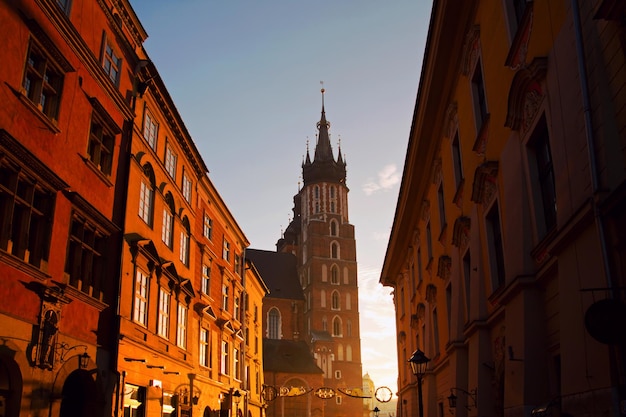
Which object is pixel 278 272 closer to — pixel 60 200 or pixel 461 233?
pixel 461 233

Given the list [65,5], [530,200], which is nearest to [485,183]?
[530,200]

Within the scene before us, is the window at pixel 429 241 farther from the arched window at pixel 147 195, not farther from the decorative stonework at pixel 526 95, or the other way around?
the decorative stonework at pixel 526 95

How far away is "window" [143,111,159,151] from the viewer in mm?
19719

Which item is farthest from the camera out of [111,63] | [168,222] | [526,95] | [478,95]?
[168,222]

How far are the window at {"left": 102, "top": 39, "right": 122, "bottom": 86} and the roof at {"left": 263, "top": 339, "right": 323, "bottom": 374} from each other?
166 ft

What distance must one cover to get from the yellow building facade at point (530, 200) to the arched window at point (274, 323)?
63976 mm

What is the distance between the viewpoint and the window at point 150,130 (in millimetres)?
19719

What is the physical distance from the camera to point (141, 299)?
Result: 18453 millimetres

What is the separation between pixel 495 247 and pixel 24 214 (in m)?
9.47

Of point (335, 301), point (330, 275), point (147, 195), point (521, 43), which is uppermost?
point (330, 275)

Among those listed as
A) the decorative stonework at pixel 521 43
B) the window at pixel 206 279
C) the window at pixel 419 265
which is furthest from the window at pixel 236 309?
the decorative stonework at pixel 521 43

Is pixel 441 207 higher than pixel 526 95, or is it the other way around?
pixel 441 207

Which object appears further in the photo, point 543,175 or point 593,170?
point 543,175

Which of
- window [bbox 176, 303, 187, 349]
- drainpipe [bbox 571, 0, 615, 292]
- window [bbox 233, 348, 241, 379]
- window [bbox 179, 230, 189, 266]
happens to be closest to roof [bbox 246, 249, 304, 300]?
window [bbox 233, 348, 241, 379]
